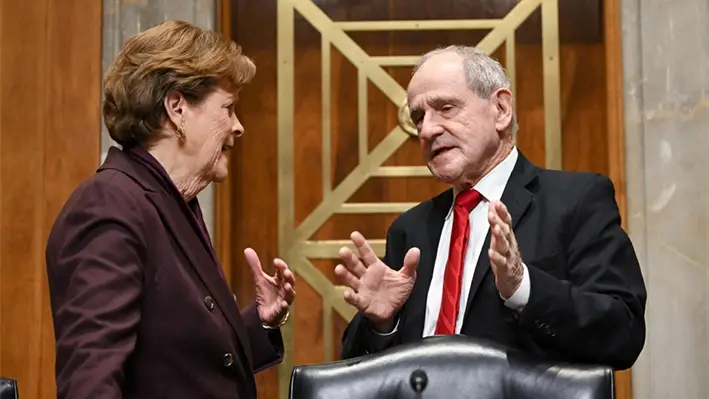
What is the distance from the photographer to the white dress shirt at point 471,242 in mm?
2031

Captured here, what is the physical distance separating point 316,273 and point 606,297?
62.3 inches

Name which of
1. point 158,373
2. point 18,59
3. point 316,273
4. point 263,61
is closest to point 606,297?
point 158,373

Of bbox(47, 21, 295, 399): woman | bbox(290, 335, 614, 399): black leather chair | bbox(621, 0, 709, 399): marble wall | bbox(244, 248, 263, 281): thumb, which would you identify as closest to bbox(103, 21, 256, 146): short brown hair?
bbox(47, 21, 295, 399): woman

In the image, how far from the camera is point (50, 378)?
3.13 meters

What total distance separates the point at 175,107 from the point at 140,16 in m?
1.51

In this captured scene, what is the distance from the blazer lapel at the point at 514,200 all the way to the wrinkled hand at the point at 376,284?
127mm

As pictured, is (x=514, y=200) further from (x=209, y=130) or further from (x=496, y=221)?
(x=209, y=130)

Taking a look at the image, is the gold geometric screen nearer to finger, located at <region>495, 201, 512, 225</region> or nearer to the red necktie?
the red necktie

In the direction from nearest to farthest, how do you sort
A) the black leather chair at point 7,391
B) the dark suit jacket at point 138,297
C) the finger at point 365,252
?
1. the dark suit jacket at point 138,297
2. the black leather chair at point 7,391
3. the finger at point 365,252

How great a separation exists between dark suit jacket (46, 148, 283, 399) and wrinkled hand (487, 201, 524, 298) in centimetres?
47

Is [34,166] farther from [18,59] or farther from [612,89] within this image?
[612,89]

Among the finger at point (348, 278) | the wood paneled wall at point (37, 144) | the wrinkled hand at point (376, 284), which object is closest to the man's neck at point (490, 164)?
the wrinkled hand at point (376, 284)

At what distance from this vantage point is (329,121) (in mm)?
3322

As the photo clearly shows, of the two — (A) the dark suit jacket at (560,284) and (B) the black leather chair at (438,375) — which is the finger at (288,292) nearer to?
(A) the dark suit jacket at (560,284)
